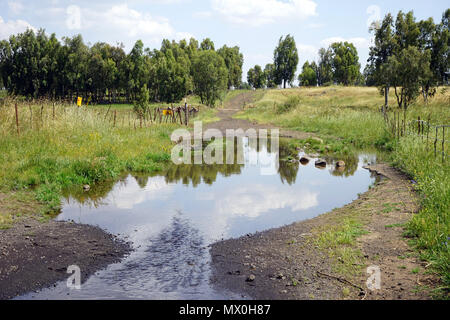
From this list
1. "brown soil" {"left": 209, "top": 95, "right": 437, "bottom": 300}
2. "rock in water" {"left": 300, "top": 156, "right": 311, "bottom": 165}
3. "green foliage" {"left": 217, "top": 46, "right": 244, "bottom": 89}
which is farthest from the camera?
"green foliage" {"left": 217, "top": 46, "right": 244, "bottom": 89}

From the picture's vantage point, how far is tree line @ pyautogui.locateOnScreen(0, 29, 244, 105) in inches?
2299

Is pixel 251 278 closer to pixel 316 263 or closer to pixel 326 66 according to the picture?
pixel 316 263

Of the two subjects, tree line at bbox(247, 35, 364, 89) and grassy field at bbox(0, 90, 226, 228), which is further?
tree line at bbox(247, 35, 364, 89)

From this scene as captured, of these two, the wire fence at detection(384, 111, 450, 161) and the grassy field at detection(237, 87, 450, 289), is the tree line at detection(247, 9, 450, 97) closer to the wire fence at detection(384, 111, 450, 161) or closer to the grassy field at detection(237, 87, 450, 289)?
the grassy field at detection(237, 87, 450, 289)

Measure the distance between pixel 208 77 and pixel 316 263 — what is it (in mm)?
50165

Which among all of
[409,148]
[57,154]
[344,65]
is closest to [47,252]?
[57,154]

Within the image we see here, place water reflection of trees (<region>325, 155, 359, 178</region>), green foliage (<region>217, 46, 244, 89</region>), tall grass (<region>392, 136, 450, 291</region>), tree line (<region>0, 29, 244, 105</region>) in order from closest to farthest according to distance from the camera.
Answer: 1. tall grass (<region>392, 136, 450, 291</region>)
2. water reflection of trees (<region>325, 155, 359, 178</region>)
3. tree line (<region>0, 29, 244, 105</region>)
4. green foliage (<region>217, 46, 244, 89</region>)

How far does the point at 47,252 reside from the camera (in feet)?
19.5

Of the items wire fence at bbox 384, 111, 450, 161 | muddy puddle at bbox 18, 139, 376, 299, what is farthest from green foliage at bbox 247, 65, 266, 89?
muddy puddle at bbox 18, 139, 376, 299

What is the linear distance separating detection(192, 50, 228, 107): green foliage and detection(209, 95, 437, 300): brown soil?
47.7 metres

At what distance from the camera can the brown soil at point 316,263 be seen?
4.66 metres

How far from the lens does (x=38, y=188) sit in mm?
9383

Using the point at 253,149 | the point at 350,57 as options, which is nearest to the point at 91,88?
the point at 350,57
